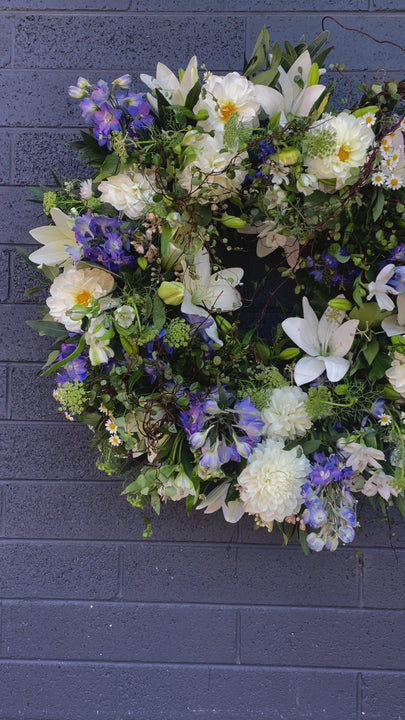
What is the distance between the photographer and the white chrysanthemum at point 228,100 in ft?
3.77

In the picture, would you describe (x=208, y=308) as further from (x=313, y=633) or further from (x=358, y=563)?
(x=313, y=633)

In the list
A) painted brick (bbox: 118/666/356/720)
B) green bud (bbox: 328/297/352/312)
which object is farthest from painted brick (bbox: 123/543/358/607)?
green bud (bbox: 328/297/352/312)

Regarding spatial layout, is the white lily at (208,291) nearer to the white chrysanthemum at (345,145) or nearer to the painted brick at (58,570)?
the white chrysanthemum at (345,145)

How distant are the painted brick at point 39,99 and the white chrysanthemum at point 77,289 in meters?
0.52

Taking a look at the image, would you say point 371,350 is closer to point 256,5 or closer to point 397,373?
point 397,373

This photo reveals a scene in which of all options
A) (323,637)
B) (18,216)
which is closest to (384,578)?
(323,637)

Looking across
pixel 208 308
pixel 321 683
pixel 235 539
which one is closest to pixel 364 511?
pixel 235 539

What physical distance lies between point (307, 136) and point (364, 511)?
2.92 feet

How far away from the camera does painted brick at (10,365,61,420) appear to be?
59.6 inches

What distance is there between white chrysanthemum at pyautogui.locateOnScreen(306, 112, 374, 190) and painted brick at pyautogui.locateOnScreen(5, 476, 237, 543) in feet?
2.84

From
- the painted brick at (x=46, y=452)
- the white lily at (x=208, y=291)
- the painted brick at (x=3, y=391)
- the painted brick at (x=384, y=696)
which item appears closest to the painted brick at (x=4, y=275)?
the painted brick at (x=3, y=391)

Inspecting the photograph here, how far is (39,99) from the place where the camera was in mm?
1495

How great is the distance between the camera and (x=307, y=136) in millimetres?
1139

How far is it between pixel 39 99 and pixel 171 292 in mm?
737
